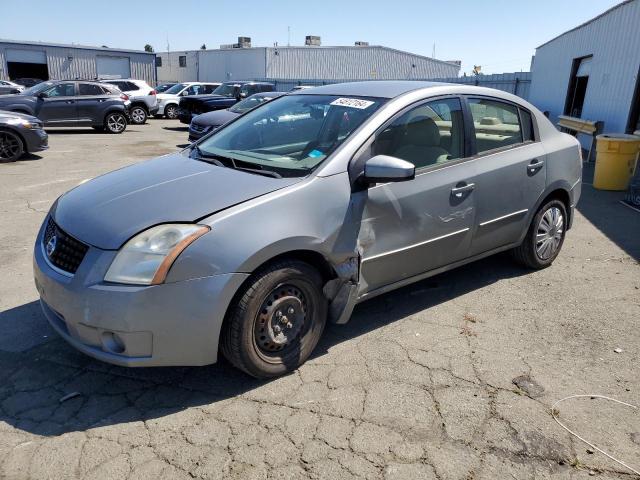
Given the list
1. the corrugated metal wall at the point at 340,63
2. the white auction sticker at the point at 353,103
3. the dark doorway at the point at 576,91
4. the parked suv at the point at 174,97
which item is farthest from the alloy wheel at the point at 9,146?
the corrugated metal wall at the point at 340,63

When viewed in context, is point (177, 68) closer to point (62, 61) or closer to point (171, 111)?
point (62, 61)

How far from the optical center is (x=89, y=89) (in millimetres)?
16875

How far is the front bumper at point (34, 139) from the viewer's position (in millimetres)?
10844

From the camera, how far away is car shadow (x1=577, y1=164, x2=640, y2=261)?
6.23 metres

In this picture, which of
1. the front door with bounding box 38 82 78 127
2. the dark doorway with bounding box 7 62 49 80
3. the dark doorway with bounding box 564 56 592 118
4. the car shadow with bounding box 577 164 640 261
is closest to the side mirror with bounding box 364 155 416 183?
the car shadow with bounding box 577 164 640 261

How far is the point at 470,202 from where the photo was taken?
405 centimetres

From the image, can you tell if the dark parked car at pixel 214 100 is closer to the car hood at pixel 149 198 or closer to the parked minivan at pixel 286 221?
the parked minivan at pixel 286 221

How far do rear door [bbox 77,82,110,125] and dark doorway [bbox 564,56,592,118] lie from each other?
47.0 ft

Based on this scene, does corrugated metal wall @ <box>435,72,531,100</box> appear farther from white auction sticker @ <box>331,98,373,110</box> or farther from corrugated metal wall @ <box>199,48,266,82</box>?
corrugated metal wall @ <box>199,48,266,82</box>

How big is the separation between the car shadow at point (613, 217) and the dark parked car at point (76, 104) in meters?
14.2

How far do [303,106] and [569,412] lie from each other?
2846 millimetres

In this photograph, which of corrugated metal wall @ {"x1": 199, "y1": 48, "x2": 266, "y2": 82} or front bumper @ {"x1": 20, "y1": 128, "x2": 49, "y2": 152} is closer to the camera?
front bumper @ {"x1": 20, "y1": 128, "x2": 49, "y2": 152}

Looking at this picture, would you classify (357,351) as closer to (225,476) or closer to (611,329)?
(225,476)

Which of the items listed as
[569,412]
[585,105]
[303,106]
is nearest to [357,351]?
[569,412]
